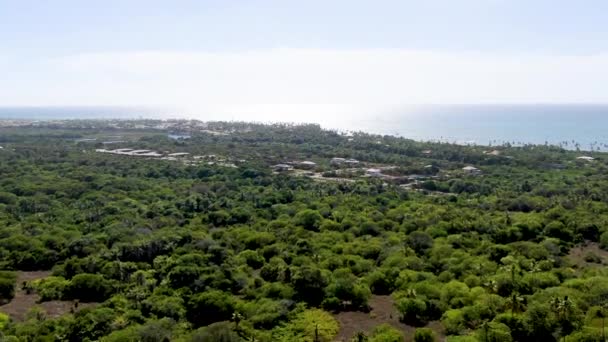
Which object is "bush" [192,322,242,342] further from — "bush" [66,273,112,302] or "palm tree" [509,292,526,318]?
"palm tree" [509,292,526,318]

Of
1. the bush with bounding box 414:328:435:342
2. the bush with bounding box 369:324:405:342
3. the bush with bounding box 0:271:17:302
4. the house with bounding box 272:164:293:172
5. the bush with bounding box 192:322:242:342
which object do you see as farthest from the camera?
the house with bounding box 272:164:293:172

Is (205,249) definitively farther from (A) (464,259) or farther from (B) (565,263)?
(B) (565,263)

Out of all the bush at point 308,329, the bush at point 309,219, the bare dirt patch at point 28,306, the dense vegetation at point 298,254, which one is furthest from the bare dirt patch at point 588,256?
the bare dirt patch at point 28,306

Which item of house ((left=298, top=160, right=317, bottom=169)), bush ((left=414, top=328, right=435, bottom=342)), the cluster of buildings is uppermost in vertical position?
the cluster of buildings

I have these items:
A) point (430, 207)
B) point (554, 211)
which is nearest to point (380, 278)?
point (430, 207)

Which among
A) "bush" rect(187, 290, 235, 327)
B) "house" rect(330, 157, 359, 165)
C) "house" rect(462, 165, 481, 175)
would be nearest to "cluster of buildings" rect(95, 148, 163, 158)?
"house" rect(330, 157, 359, 165)

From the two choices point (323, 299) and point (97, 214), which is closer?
point (323, 299)
